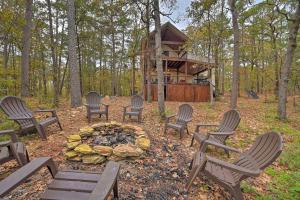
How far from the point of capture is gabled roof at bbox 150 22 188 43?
52.7 feet

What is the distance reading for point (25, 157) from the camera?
3.17 meters

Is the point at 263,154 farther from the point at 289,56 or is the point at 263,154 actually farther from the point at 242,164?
the point at 289,56

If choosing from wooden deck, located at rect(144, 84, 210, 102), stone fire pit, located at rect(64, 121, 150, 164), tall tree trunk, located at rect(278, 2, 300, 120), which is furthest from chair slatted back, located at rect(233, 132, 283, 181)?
wooden deck, located at rect(144, 84, 210, 102)

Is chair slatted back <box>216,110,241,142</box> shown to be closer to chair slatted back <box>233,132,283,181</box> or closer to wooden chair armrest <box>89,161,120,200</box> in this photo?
chair slatted back <box>233,132,283,181</box>

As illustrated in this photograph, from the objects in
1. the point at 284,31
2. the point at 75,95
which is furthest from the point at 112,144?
the point at 284,31

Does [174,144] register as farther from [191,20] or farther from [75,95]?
[191,20]

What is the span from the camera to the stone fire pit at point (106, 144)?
3.70 m

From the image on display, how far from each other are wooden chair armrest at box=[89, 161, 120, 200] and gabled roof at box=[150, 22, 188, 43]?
1497cm

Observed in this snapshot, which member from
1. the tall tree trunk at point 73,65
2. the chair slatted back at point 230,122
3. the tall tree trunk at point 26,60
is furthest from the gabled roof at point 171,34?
the chair slatted back at point 230,122

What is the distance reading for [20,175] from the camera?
6.59 feet

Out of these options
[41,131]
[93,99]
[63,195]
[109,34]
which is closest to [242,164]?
[63,195]

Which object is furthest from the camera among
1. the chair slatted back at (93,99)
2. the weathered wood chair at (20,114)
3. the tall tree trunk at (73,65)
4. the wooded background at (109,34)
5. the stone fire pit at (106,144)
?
the wooded background at (109,34)

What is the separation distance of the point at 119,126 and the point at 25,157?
2.40 meters

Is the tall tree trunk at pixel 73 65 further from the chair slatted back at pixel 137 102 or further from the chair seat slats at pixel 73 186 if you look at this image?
the chair seat slats at pixel 73 186
